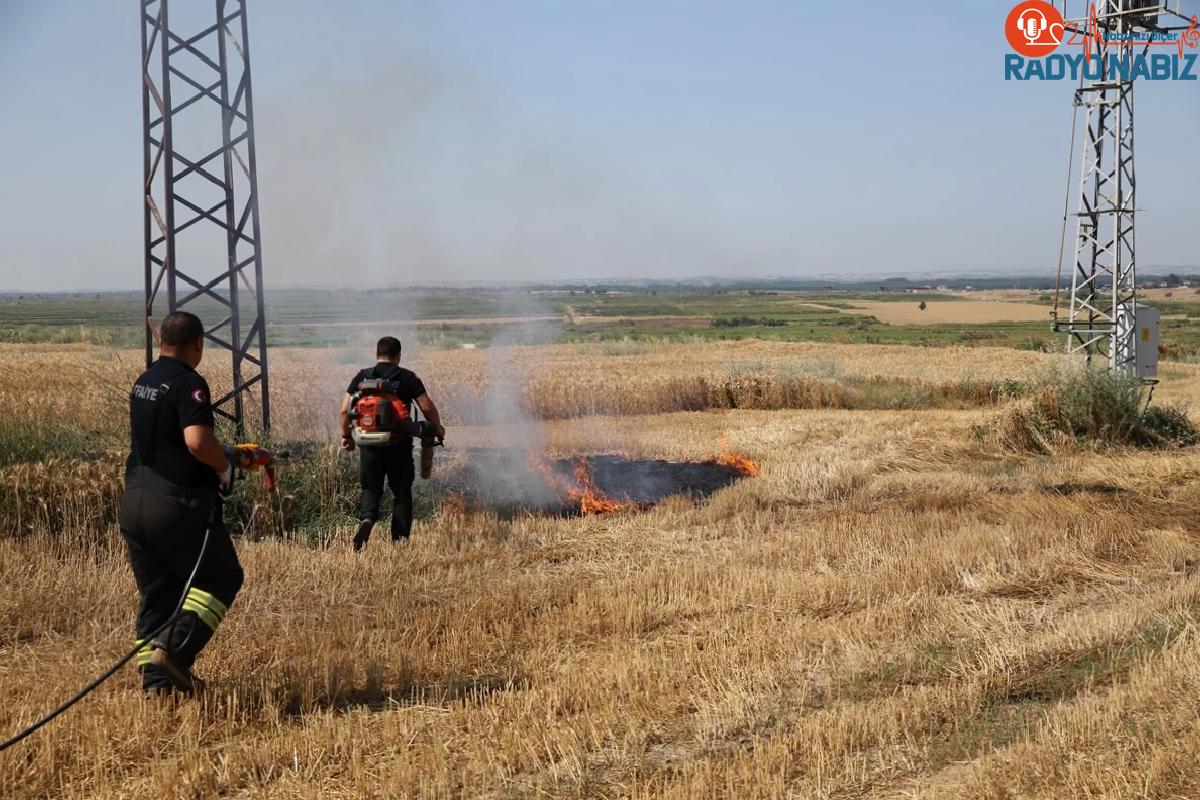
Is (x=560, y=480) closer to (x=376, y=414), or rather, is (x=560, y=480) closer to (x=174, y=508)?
(x=376, y=414)

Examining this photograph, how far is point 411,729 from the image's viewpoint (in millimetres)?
5152

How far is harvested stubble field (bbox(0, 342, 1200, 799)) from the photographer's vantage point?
458 centimetres

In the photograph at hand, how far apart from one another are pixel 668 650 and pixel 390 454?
3.72 m

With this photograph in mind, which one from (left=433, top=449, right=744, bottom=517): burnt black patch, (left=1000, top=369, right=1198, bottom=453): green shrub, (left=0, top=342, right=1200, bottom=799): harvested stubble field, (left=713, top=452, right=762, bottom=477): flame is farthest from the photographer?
(left=1000, top=369, right=1198, bottom=453): green shrub

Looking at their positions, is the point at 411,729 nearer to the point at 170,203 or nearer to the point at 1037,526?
the point at 1037,526

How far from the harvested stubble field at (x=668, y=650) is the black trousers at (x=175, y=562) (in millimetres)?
353

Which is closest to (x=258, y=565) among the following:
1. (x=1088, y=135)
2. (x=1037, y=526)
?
(x=1037, y=526)

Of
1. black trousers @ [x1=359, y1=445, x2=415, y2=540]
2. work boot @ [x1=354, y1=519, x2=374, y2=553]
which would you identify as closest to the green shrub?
black trousers @ [x1=359, y1=445, x2=415, y2=540]

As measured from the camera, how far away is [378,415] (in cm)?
879

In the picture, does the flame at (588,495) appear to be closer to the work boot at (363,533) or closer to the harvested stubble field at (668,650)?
the harvested stubble field at (668,650)

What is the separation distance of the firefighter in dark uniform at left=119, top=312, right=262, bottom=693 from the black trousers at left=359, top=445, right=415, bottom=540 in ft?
12.0

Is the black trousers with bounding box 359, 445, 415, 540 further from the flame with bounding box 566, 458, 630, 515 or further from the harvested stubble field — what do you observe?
the flame with bounding box 566, 458, 630, 515

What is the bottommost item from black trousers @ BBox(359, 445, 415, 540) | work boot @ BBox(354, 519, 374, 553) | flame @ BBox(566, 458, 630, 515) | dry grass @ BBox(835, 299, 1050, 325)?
flame @ BBox(566, 458, 630, 515)

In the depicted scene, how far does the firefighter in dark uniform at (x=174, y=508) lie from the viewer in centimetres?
515
